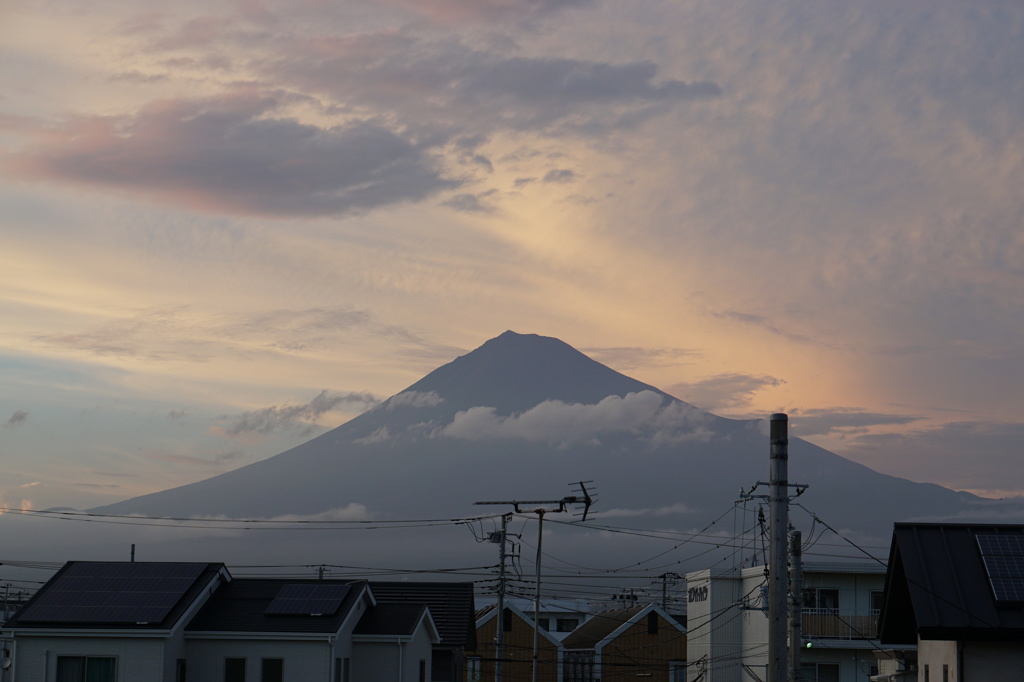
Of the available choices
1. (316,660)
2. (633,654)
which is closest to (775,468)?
(316,660)

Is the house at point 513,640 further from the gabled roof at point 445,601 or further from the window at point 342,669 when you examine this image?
the window at point 342,669

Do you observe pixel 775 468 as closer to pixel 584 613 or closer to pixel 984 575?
pixel 984 575

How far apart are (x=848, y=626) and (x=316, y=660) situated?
2874 centimetres

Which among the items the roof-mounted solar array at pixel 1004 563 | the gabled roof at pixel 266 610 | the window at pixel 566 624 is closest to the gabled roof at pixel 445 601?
the gabled roof at pixel 266 610

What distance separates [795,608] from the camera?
2359cm

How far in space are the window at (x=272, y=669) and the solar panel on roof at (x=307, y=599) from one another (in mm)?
1695

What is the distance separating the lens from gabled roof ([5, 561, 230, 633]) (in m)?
40.2

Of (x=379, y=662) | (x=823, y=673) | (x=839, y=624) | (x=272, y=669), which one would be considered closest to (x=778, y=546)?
(x=272, y=669)

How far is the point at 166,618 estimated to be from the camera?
40219 mm

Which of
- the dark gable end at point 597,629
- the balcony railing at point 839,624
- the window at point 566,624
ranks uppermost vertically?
the balcony railing at point 839,624

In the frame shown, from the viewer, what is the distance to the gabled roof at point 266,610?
4147cm

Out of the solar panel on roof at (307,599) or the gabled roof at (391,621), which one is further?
the gabled roof at (391,621)

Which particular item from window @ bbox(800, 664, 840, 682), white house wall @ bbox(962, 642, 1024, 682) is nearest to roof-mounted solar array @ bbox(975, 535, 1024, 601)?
white house wall @ bbox(962, 642, 1024, 682)

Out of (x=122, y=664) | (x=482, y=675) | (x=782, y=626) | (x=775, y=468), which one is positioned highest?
(x=775, y=468)
